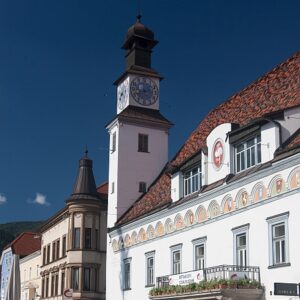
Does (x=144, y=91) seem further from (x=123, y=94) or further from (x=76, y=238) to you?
(x=76, y=238)

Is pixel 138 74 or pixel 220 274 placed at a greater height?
pixel 138 74

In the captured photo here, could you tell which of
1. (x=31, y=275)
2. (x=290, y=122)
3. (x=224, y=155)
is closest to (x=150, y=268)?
Answer: (x=224, y=155)

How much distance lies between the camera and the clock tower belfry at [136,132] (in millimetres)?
41281

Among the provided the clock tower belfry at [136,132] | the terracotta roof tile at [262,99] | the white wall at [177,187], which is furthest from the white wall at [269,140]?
the clock tower belfry at [136,132]

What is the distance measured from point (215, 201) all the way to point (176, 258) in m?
4.82

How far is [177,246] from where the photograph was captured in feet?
102

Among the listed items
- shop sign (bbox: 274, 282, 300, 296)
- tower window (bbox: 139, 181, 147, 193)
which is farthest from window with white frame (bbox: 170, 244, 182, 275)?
shop sign (bbox: 274, 282, 300, 296)

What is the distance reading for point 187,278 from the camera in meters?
26.7

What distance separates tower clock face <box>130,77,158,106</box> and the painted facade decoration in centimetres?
1011

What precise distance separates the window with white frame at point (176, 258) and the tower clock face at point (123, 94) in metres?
14.1

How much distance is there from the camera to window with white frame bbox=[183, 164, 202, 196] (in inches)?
1195

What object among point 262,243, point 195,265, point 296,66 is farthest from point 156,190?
point 262,243

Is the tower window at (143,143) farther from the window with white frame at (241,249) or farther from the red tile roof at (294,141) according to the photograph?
the red tile roof at (294,141)

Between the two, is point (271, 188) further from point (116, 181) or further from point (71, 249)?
point (71, 249)
